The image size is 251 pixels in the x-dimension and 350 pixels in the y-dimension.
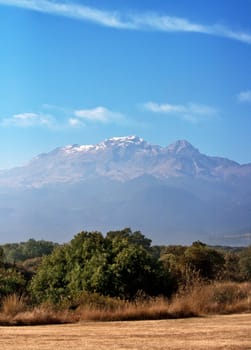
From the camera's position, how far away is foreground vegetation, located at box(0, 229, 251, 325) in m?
16.1

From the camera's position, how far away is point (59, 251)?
1046 inches

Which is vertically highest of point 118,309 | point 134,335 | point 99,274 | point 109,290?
point 99,274

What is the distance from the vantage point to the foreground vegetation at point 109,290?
16.1 metres

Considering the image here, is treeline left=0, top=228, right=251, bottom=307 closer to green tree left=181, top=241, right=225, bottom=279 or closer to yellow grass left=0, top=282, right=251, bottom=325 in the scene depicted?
yellow grass left=0, top=282, right=251, bottom=325

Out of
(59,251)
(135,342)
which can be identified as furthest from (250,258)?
(135,342)

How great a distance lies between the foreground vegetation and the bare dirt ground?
139 cm

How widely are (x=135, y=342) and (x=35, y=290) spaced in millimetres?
15325

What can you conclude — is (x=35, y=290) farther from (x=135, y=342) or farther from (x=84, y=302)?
(x=135, y=342)

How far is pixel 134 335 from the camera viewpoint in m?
12.0

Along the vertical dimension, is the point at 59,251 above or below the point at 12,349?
above

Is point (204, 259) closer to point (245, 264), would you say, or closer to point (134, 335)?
point (245, 264)

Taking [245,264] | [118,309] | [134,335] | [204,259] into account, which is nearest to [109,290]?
[118,309]

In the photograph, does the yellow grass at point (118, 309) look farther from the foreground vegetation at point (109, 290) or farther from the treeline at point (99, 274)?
the treeline at point (99, 274)

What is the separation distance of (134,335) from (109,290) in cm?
1028
